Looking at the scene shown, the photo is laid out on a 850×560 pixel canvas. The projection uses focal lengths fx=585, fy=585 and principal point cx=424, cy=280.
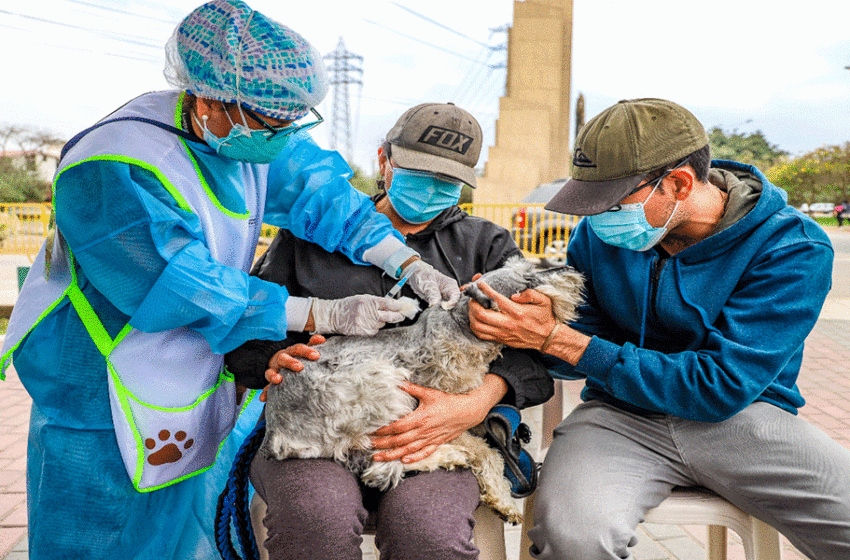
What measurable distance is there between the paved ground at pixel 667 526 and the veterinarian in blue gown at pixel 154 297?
4.62ft

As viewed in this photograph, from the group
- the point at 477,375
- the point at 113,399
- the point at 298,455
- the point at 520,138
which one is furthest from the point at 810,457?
the point at 520,138

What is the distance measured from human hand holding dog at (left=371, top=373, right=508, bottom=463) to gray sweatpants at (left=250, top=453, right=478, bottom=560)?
10cm

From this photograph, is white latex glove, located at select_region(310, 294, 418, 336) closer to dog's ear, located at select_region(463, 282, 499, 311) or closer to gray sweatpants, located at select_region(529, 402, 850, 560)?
dog's ear, located at select_region(463, 282, 499, 311)

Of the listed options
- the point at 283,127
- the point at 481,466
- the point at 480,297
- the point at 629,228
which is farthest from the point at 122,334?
the point at 629,228

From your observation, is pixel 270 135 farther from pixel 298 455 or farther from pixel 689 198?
pixel 689 198

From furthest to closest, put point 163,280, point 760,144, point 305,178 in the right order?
point 760,144
point 305,178
point 163,280

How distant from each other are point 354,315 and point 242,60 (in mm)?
940

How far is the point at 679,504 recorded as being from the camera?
219 centimetres

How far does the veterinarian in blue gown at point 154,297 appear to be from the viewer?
1842 mm

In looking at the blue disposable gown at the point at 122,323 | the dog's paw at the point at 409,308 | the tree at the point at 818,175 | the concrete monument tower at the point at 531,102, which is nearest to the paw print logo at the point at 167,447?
the blue disposable gown at the point at 122,323

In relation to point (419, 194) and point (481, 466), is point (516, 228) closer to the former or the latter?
point (419, 194)

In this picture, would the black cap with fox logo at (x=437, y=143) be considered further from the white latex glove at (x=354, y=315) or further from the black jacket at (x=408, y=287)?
the white latex glove at (x=354, y=315)

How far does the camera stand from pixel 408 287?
2453 millimetres

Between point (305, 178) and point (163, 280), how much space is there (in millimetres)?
870
